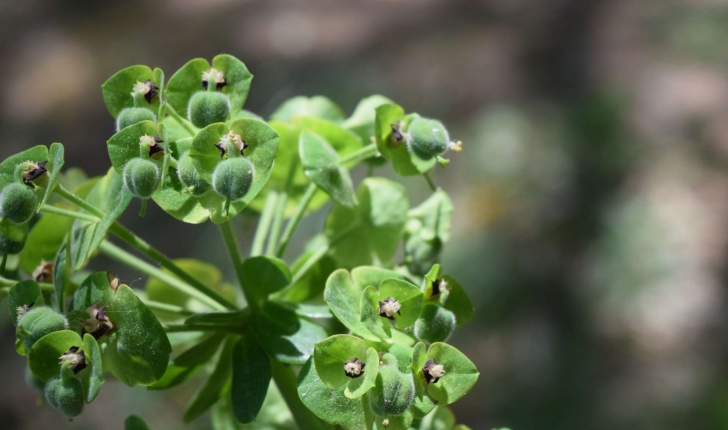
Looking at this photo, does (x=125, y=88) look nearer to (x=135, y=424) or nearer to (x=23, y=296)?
(x=23, y=296)


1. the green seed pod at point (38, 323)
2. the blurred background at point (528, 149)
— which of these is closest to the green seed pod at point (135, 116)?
the green seed pod at point (38, 323)

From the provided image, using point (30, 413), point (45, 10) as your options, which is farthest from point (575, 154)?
point (45, 10)

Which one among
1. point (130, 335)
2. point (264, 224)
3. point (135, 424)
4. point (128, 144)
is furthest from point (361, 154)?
point (135, 424)

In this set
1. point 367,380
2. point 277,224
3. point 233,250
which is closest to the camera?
point 367,380

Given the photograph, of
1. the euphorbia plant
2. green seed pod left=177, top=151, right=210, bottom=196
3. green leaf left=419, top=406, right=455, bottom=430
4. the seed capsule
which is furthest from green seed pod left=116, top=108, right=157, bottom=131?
green leaf left=419, top=406, right=455, bottom=430

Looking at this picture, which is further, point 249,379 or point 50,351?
point 249,379

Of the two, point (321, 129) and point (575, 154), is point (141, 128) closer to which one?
point (321, 129)

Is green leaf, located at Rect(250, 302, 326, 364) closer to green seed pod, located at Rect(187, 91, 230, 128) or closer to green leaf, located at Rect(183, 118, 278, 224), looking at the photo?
green leaf, located at Rect(183, 118, 278, 224)
